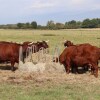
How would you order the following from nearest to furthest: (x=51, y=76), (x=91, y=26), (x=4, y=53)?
(x=51, y=76) < (x=4, y=53) < (x=91, y=26)

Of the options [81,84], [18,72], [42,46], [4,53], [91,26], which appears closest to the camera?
[81,84]

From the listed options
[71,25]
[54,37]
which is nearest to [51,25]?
[71,25]

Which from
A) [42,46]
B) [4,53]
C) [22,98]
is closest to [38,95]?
[22,98]

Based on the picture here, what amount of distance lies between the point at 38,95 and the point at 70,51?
5.54 metres

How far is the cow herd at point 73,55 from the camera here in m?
14.9

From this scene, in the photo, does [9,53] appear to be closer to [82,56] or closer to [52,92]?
[82,56]

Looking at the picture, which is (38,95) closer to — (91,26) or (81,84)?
(81,84)

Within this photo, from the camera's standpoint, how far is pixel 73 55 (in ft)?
50.8

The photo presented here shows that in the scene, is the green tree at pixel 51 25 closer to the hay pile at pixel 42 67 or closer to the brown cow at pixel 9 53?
the brown cow at pixel 9 53

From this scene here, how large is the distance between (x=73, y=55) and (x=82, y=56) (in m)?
0.51

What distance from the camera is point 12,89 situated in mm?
11141

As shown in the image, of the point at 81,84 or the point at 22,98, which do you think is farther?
the point at 81,84

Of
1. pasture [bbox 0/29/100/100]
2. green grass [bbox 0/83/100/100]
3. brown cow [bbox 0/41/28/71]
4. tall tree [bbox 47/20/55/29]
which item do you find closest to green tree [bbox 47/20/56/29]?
tall tree [bbox 47/20/55/29]

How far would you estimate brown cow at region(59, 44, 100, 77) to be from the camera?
585 inches
